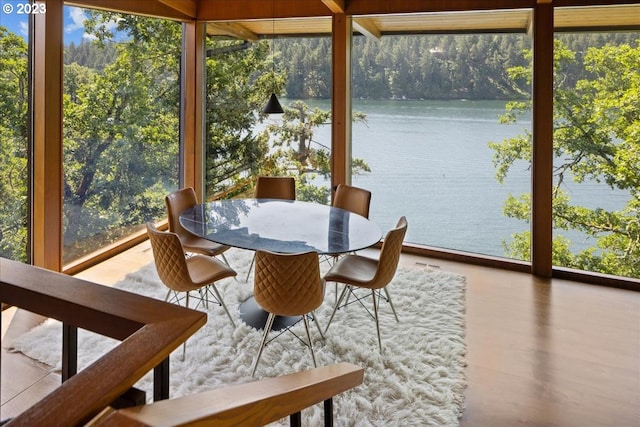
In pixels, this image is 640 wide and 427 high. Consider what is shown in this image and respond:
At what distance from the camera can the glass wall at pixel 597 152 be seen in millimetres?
4535

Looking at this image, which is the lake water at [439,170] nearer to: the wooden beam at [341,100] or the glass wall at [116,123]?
the wooden beam at [341,100]

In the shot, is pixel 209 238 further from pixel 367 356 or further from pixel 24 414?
pixel 24 414

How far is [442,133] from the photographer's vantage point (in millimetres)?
5410

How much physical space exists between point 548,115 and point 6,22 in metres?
4.85

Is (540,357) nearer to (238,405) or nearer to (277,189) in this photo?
(277,189)

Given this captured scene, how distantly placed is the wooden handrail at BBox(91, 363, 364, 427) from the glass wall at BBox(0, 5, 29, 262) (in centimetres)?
380

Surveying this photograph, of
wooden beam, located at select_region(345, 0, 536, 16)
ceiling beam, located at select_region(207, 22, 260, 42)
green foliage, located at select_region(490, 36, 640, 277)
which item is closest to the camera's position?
green foliage, located at select_region(490, 36, 640, 277)

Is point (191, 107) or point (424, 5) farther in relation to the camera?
point (191, 107)

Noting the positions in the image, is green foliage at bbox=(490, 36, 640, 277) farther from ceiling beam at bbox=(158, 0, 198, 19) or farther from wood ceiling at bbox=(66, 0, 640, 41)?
ceiling beam at bbox=(158, 0, 198, 19)

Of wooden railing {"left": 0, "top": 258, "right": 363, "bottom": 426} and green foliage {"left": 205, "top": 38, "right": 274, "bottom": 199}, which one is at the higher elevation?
green foliage {"left": 205, "top": 38, "right": 274, "bottom": 199}

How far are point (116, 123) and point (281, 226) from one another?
2.64 meters

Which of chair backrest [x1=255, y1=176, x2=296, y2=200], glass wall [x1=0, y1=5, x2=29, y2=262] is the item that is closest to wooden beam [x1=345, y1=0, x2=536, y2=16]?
chair backrest [x1=255, y1=176, x2=296, y2=200]

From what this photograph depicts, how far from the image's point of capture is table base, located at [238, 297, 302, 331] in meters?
3.52

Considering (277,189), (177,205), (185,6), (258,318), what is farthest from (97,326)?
(185,6)
